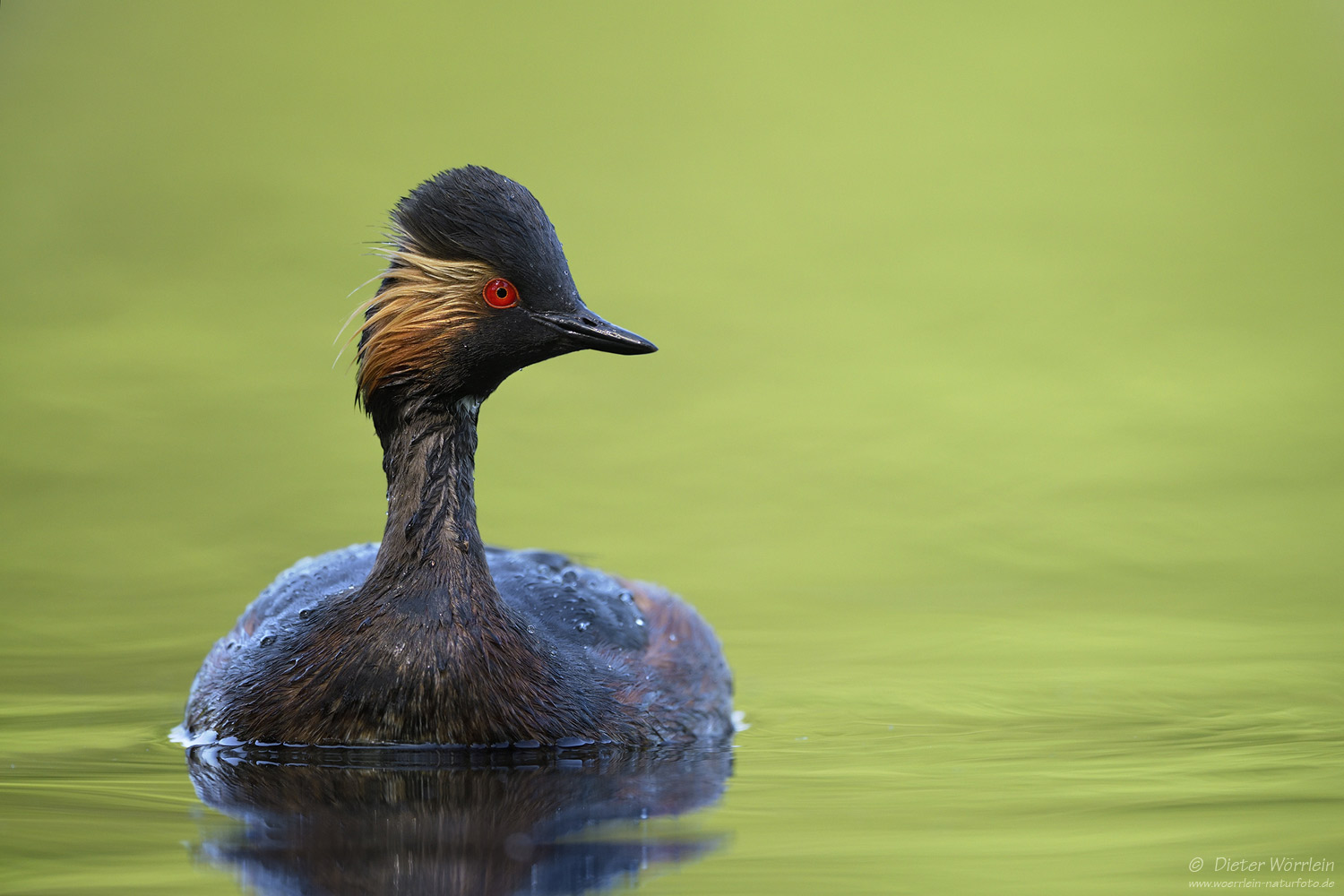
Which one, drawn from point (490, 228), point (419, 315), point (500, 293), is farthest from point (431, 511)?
point (490, 228)

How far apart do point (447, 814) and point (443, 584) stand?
1.38 metres

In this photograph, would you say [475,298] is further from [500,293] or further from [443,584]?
[443,584]

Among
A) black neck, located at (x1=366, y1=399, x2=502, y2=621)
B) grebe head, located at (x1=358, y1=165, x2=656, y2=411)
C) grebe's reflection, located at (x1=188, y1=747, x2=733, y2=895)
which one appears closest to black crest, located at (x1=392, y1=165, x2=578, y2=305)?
grebe head, located at (x1=358, y1=165, x2=656, y2=411)

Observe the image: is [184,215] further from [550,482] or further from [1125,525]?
[1125,525]

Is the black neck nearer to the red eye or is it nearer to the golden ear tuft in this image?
the golden ear tuft

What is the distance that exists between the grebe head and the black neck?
0.12m

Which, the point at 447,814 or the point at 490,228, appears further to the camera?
the point at 490,228

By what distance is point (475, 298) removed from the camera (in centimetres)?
641

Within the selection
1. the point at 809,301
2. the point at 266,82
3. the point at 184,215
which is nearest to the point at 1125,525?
the point at 809,301

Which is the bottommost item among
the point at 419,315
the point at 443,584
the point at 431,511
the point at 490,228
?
the point at 443,584

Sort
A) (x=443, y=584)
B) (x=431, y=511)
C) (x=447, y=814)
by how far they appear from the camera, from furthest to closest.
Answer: (x=431, y=511) < (x=443, y=584) < (x=447, y=814)

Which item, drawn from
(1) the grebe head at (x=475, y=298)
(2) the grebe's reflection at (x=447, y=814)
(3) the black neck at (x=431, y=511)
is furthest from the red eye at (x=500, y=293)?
(2) the grebe's reflection at (x=447, y=814)

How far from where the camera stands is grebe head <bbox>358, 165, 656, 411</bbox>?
252 inches

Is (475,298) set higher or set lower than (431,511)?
higher
